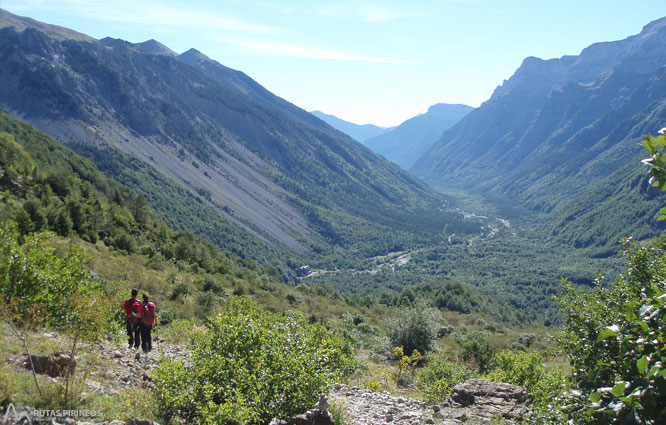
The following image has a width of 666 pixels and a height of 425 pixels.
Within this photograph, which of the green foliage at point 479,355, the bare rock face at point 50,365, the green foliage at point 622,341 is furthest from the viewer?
the green foliage at point 479,355

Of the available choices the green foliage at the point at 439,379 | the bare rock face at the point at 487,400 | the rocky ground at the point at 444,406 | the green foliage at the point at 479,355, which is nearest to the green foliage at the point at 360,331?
the green foliage at the point at 479,355

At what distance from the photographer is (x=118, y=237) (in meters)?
36.0

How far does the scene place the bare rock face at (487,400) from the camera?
33.8 feet

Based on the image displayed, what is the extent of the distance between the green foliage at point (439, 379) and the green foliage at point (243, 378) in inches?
214

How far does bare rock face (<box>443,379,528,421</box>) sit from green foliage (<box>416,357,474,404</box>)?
131 cm

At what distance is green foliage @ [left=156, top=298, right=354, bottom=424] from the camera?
7594mm

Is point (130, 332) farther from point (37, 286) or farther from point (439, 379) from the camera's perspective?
point (439, 379)

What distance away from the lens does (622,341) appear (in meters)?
3.75

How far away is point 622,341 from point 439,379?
12.2 metres

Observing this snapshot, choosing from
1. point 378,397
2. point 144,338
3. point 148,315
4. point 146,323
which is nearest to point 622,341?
point 378,397

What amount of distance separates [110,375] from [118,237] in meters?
30.2

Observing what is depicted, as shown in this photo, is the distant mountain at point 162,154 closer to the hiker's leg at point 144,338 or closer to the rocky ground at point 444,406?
the hiker's leg at point 144,338

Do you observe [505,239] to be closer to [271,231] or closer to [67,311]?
[271,231]

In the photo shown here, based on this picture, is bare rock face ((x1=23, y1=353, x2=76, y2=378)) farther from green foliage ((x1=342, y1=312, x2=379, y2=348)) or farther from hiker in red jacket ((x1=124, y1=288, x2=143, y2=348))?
green foliage ((x1=342, y1=312, x2=379, y2=348))
